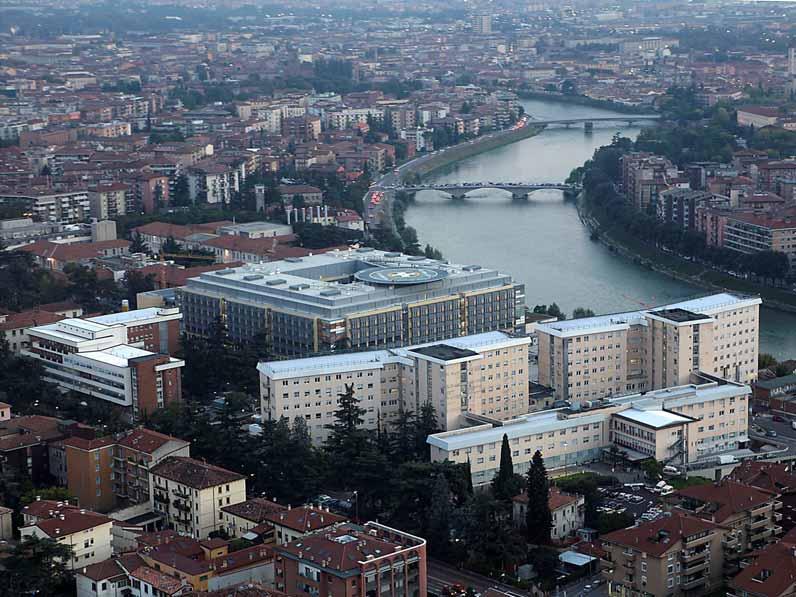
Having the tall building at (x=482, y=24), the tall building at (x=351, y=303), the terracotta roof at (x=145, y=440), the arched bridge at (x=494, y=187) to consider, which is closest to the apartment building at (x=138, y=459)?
the terracotta roof at (x=145, y=440)

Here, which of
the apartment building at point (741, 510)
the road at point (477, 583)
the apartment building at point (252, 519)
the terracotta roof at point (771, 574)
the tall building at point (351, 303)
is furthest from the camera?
the tall building at point (351, 303)

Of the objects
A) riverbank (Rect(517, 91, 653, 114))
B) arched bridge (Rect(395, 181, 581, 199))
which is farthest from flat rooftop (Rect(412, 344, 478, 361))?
riverbank (Rect(517, 91, 653, 114))

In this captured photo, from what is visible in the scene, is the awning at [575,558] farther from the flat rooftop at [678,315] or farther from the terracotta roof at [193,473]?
→ the flat rooftop at [678,315]

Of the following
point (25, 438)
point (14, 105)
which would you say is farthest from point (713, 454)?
point (14, 105)

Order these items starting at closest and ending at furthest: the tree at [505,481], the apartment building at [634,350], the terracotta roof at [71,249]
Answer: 1. the tree at [505,481]
2. the apartment building at [634,350]
3. the terracotta roof at [71,249]

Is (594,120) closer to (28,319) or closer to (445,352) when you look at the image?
(28,319)

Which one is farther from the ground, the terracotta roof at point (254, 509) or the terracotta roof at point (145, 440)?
the terracotta roof at point (145, 440)
